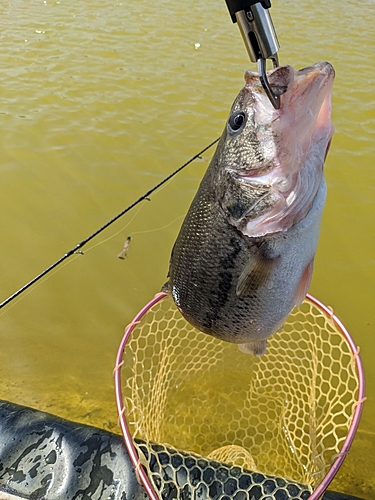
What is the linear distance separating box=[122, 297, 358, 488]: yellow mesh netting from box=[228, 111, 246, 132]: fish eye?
1.32m

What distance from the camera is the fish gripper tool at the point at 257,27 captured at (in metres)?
1.24

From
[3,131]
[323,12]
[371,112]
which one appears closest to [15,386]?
[3,131]

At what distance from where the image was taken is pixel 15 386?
310 centimetres

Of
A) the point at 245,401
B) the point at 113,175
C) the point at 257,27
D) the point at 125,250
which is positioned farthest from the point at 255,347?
the point at 113,175

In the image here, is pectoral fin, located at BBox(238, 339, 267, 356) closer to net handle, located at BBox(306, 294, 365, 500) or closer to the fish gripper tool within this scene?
net handle, located at BBox(306, 294, 365, 500)

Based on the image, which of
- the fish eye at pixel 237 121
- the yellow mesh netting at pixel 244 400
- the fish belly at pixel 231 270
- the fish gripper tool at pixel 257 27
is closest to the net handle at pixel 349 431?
the yellow mesh netting at pixel 244 400

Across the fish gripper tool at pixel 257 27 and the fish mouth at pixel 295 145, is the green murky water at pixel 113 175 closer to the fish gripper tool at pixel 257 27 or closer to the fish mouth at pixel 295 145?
the fish mouth at pixel 295 145

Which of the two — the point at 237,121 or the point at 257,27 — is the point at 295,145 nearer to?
the point at 237,121

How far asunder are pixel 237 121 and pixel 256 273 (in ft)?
1.81

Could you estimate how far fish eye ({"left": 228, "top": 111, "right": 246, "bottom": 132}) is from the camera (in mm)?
1558

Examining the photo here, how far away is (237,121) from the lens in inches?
61.9

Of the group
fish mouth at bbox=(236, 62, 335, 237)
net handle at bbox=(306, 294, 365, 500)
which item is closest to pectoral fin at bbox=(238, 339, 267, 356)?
net handle at bbox=(306, 294, 365, 500)

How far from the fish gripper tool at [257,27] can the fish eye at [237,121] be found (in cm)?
25

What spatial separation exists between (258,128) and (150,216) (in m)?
2.87
